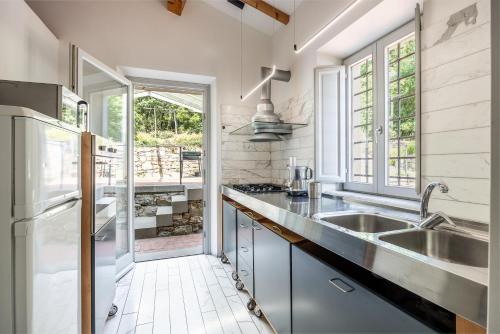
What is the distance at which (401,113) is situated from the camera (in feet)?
6.16

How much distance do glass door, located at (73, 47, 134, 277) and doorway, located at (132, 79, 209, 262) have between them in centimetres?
27

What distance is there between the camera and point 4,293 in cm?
86

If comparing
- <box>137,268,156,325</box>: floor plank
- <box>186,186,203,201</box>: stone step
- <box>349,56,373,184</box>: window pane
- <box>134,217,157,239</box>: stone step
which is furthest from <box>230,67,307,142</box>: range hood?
<box>134,217,157,239</box>: stone step

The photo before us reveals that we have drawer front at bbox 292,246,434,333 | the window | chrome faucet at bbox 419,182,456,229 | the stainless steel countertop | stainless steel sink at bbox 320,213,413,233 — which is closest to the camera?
the stainless steel countertop

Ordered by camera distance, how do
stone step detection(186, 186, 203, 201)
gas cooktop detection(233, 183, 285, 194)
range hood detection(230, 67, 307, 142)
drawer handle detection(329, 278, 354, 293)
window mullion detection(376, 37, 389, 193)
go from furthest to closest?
stone step detection(186, 186, 203, 201) < range hood detection(230, 67, 307, 142) < gas cooktop detection(233, 183, 285, 194) < window mullion detection(376, 37, 389, 193) < drawer handle detection(329, 278, 354, 293)

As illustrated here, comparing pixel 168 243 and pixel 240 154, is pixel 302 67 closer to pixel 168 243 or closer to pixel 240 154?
pixel 240 154

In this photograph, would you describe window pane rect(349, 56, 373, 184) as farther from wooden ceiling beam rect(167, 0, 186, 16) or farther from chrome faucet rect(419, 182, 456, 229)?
wooden ceiling beam rect(167, 0, 186, 16)

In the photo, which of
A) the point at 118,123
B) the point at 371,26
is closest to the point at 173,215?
the point at 118,123

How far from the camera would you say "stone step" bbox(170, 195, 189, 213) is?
12.7ft

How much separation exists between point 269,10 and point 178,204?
2917 millimetres

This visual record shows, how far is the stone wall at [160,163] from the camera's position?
3.38 m

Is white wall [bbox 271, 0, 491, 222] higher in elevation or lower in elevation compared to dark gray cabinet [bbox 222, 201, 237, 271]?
higher

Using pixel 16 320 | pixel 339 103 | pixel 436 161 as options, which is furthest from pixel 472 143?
pixel 16 320

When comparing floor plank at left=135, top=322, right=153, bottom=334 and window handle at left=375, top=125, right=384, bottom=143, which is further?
window handle at left=375, top=125, right=384, bottom=143
